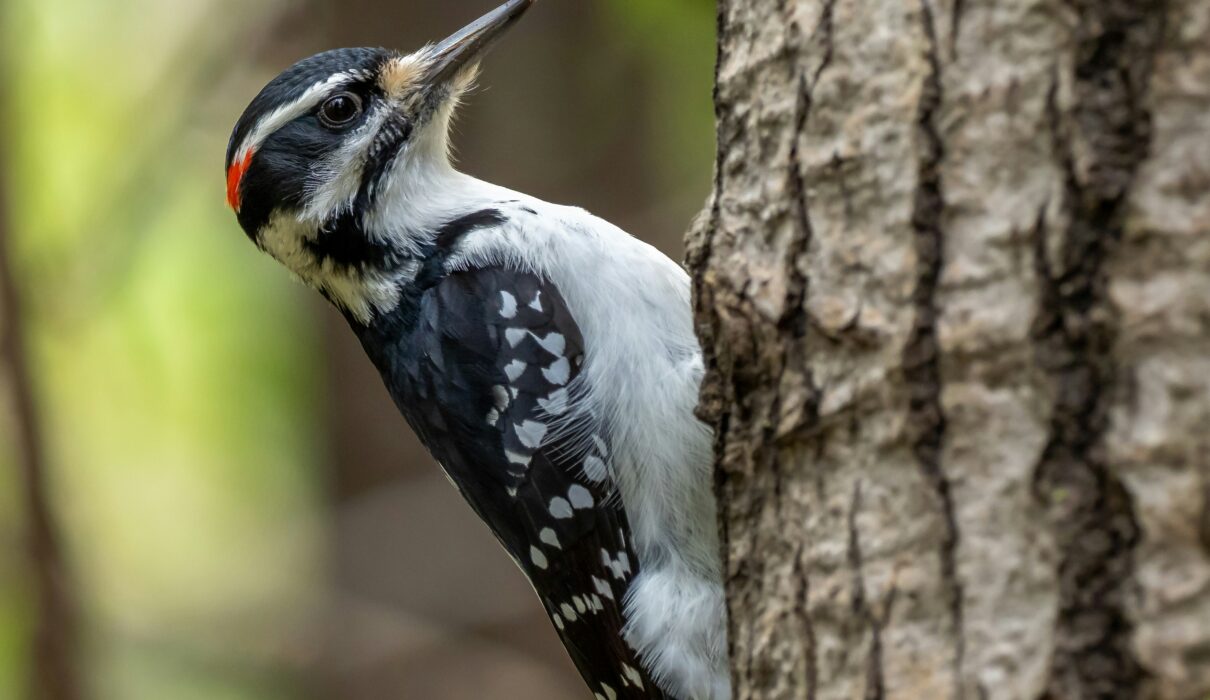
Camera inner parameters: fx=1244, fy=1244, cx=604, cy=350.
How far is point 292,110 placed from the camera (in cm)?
369

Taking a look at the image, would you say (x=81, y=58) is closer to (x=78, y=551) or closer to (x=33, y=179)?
(x=33, y=179)

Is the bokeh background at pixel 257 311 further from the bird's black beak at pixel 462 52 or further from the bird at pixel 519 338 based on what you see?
the bird at pixel 519 338

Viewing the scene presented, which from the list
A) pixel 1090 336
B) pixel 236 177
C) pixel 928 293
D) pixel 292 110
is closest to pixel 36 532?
pixel 236 177

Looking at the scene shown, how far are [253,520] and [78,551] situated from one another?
2462mm

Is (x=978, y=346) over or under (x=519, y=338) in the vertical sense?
under

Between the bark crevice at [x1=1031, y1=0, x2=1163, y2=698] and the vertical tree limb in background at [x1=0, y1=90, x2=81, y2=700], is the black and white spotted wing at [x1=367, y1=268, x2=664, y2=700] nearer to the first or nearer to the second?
the bark crevice at [x1=1031, y1=0, x2=1163, y2=698]

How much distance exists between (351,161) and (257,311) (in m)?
3.51

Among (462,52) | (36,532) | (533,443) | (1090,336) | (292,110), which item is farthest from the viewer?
(36,532)

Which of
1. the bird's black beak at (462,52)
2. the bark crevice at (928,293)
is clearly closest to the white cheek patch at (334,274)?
the bird's black beak at (462,52)

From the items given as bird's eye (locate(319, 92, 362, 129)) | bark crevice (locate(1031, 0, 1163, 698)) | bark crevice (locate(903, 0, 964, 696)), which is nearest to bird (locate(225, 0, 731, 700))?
bird's eye (locate(319, 92, 362, 129))

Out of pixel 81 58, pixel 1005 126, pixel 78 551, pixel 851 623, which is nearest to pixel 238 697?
pixel 78 551

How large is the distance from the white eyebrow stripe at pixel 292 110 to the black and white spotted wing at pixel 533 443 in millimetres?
696

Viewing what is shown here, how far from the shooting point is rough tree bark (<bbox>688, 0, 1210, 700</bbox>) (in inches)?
63.8

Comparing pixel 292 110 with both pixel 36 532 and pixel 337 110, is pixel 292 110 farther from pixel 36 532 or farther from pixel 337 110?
pixel 36 532
